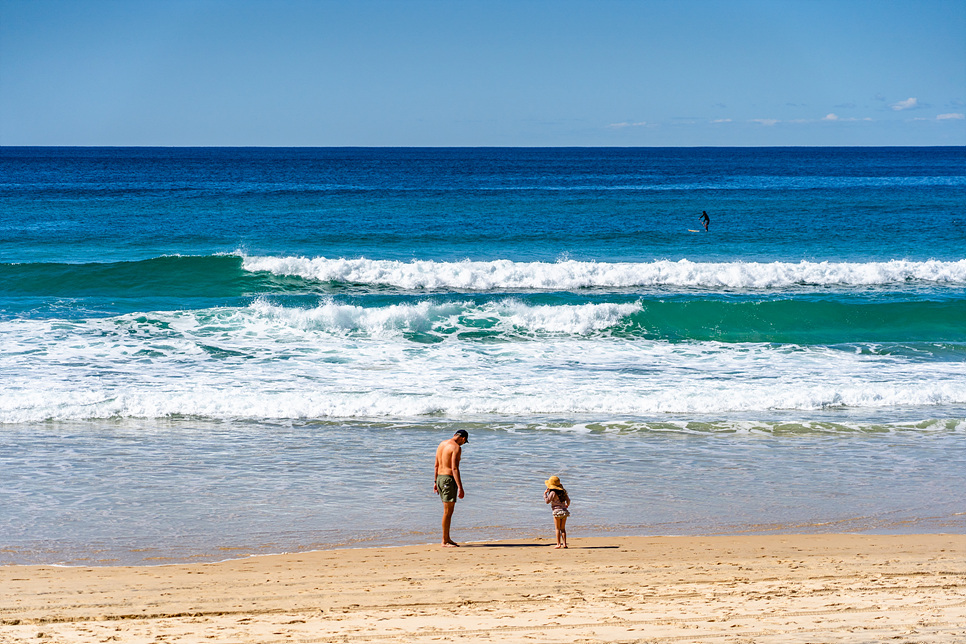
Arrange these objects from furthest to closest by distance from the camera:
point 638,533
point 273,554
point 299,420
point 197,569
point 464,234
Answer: point 464,234 < point 299,420 < point 638,533 < point 273,554 < point 197,569

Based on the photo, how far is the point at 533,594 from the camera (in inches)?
269

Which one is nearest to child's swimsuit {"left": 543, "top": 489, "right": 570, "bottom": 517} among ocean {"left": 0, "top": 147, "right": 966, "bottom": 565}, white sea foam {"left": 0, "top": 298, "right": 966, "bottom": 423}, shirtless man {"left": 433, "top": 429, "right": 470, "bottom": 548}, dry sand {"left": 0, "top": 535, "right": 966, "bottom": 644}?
dry sand {"left": 0, "top": 535, "right": 966, "bottom": 644}

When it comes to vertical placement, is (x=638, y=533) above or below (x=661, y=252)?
below

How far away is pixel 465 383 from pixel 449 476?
6.20 m

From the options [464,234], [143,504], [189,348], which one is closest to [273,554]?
[143,504]

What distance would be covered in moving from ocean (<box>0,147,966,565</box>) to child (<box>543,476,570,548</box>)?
0.55 metres

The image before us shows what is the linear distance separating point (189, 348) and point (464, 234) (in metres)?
17.7

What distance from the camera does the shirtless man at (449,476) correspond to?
8.55 m

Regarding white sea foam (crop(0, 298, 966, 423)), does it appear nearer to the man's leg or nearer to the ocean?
the ocean

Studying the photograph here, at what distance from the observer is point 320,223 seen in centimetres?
3628

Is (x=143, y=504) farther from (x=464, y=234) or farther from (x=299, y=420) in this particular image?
(x=464, y=234)

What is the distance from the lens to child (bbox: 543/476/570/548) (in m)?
8.19

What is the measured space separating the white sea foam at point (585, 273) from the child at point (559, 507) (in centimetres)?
1584

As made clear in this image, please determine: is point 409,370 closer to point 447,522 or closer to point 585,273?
point 447,522
